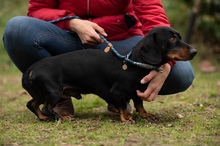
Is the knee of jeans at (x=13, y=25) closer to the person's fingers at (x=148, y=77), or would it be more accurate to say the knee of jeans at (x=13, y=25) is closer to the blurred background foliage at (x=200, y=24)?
the person's fingers at (x=148, y=77)

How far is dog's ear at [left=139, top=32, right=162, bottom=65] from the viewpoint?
3236mm

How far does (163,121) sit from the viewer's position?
3496 mm

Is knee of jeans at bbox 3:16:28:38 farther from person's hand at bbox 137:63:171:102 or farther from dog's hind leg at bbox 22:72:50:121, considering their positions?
person's hand at bbox 137:63:171:102

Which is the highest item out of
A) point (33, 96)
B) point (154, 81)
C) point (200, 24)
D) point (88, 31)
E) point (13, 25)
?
point (88, 31)

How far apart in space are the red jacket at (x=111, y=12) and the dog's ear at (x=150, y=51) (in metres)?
0.37

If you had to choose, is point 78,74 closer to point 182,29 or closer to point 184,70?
point 184,70

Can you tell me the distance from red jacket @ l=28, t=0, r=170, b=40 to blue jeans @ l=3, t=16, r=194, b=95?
11cm

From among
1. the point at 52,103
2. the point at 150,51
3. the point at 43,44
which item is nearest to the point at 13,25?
the point at 43,44

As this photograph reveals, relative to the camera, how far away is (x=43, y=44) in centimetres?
368

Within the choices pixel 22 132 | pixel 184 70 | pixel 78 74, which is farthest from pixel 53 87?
pixel 184 70

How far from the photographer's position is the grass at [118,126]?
2.83 metres

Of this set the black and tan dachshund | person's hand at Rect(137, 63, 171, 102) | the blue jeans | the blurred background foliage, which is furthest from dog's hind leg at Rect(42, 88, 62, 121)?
the blurred background foliage

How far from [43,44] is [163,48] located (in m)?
1.00

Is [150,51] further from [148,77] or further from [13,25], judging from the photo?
[13,25]
